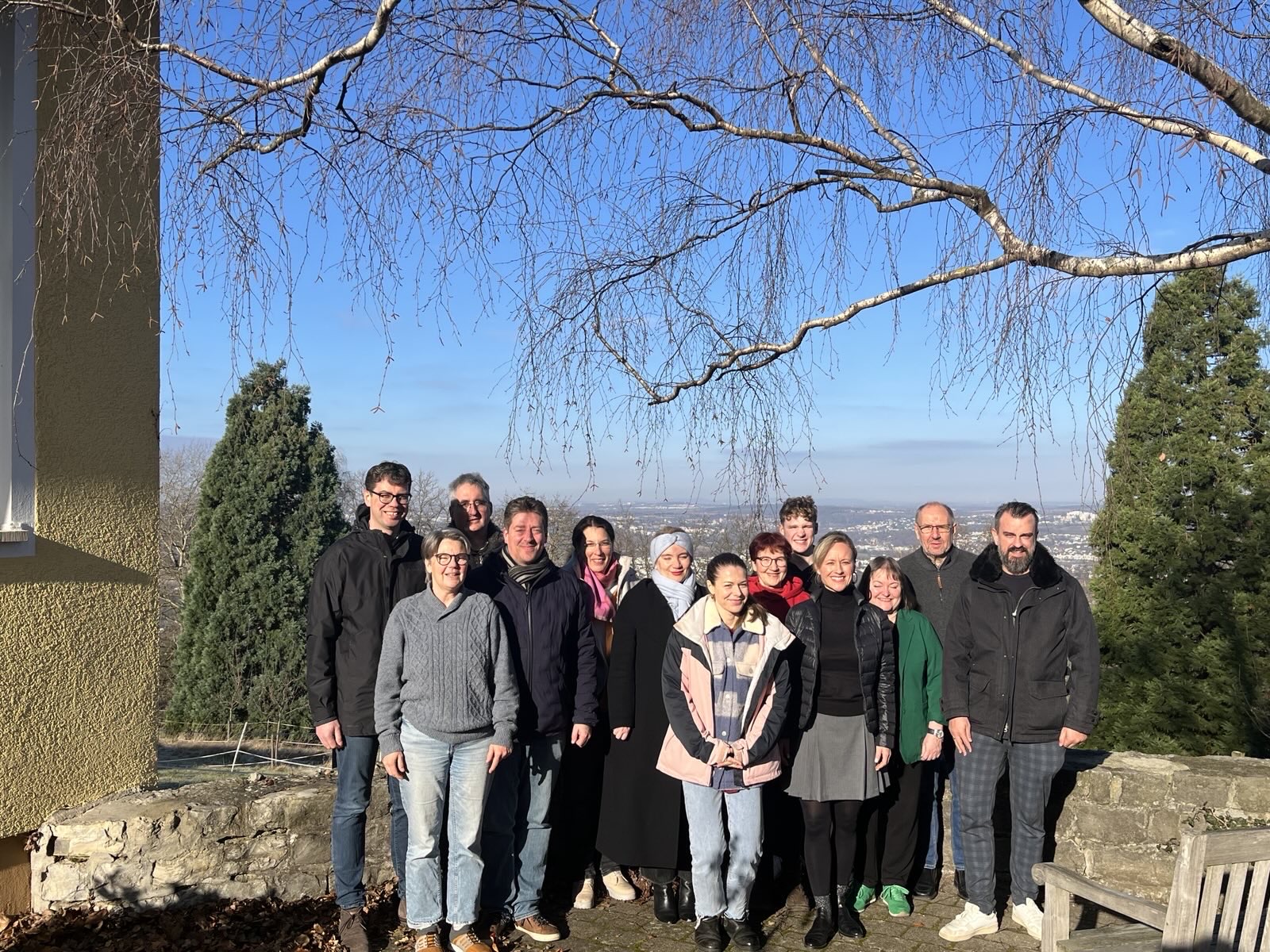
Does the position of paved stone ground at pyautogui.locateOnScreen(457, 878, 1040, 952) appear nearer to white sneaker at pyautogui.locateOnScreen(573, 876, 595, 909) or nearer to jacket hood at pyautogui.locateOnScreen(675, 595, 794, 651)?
white sneaker at pyautogui.locateOnScreen(573, 876, 595, 909)

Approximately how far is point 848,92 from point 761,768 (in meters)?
2.69

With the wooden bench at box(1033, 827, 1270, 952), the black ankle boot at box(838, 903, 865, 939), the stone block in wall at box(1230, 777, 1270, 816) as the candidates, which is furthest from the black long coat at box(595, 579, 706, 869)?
the stone block in wall at box(1230, 777, 1270, 816)

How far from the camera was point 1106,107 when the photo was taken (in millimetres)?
3049

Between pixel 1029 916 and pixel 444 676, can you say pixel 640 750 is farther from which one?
pixel 1029 916

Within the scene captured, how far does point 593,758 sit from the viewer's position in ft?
16.7

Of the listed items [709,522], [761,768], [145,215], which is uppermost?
[145,215]

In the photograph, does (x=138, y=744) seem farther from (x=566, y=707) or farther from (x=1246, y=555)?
(x=1246, y=555)

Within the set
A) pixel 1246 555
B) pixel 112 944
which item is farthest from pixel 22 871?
pixel 1246 555

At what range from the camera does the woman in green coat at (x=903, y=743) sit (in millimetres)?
4875

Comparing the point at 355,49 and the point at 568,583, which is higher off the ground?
the point at 355,49

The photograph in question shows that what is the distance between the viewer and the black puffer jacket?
470cm

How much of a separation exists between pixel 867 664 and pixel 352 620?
2.25 metres

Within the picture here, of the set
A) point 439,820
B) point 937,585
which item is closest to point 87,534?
point 439,820

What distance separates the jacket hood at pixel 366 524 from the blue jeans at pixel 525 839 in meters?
1.06
